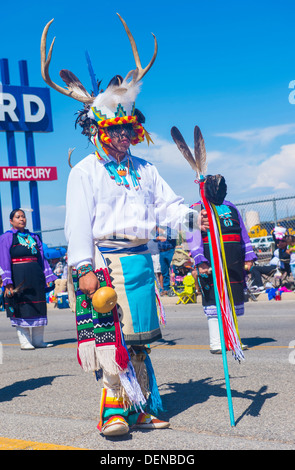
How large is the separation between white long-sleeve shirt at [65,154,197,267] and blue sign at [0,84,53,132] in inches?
994

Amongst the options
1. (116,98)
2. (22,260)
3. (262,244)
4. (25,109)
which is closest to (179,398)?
(116,98)

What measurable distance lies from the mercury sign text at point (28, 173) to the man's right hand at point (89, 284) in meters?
24.8

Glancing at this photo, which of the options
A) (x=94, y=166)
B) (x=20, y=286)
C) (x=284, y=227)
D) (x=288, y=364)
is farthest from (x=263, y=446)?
(x=284, y=227)

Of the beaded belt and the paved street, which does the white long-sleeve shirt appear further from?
the beaded belt

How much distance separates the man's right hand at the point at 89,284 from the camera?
3.84 meters

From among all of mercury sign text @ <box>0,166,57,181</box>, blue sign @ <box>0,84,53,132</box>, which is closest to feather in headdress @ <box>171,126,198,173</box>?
mercury sign text @ <box>0,166,57,181</box>

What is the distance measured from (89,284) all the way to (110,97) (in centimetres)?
133

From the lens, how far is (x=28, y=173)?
28.4 meters

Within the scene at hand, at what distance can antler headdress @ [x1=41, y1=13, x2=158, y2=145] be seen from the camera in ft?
13.7

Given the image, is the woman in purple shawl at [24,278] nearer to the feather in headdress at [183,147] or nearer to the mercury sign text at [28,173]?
the feather in headdress at [183,147]

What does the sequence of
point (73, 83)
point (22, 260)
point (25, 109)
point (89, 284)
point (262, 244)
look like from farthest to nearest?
1. point (25, 109)
2. point (262, 244)
3. point (22, 260)
4. point (73, 83)
5. point (89, 284)

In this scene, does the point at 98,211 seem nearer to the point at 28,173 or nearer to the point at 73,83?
the point at 73,83

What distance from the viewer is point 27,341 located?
30.3ft
